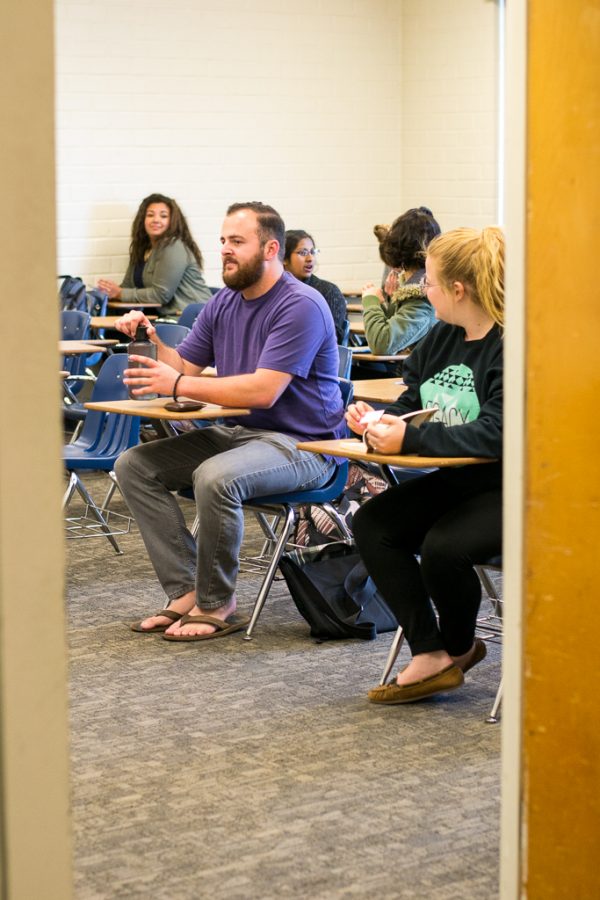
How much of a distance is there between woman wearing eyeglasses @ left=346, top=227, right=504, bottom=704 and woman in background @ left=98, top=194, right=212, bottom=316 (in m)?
4.95

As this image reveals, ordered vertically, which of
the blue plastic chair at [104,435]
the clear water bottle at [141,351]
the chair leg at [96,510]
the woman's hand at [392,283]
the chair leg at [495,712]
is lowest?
the chair leg at [495,712]

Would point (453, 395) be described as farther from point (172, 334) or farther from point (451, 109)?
point (451, 109)

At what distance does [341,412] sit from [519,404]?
228 cm

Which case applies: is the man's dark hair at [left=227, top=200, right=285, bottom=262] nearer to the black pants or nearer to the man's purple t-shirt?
the man's purple t-shirt

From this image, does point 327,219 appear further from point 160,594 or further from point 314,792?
point 314,792

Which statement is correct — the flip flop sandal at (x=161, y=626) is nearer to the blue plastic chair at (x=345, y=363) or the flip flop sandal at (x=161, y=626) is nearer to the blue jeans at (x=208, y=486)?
the blue jeans at (x=208, y=486)

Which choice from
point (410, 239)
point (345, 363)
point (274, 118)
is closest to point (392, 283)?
point (410, 239)

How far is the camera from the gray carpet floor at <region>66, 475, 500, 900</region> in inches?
101

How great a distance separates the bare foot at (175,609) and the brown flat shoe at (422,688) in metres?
0.95

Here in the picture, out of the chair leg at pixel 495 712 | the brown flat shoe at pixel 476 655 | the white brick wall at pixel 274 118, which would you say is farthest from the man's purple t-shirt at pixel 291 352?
the white brick wall at pixel 274 118

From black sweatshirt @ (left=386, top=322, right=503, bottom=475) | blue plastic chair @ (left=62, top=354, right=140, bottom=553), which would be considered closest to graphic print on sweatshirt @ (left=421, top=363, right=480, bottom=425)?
black sweatshirt @ (left=386, top=322, right=503, bottom=475)

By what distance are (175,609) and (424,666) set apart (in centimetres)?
108

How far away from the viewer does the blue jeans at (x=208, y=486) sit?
4.05 metres

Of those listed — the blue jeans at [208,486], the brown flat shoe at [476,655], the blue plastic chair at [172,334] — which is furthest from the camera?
the blue plastic chair at [172,334]
